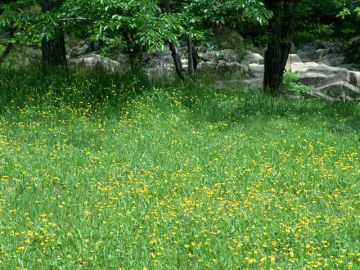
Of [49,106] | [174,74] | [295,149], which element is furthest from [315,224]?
[174,74]

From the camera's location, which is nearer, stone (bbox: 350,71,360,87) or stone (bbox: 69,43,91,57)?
stone (bbox: 350,71,360,87)

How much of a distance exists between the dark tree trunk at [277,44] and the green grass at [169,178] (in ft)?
5.25

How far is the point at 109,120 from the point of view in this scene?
36.2 feet

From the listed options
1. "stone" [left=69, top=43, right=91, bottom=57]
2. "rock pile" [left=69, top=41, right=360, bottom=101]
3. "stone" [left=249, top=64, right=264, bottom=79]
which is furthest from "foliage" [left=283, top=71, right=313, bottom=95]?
"stone" [left=69, top=43, right=91, bottom=57]

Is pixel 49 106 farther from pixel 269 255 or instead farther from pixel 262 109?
pixel 269 255

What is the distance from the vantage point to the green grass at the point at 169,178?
5.68 m

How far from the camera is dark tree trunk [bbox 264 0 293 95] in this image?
14312 mm

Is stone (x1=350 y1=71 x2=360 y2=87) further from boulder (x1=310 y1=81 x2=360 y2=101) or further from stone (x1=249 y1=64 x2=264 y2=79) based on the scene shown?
stone (x1=249 y1=64 x2=264 y2=79)

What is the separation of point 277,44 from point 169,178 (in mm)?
7670

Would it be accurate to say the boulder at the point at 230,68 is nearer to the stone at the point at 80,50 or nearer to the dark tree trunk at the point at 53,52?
the dark tree trunk at the point at 53,52

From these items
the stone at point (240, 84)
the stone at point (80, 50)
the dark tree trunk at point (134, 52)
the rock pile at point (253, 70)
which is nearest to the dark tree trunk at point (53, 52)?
the rock pile at point (253, 70)

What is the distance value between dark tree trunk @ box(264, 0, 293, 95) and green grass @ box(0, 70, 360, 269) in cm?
160

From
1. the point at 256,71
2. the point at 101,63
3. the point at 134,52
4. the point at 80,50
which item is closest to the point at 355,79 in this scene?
the point at 256,71

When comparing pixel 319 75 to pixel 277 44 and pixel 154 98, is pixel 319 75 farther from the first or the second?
pixel 154 98
